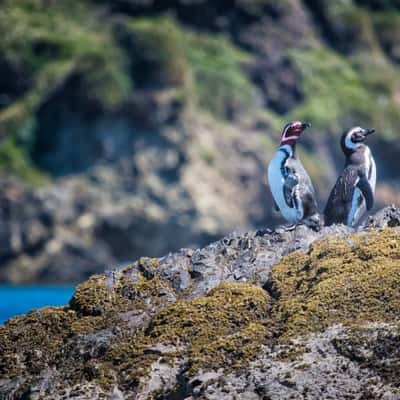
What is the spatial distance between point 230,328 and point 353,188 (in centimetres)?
430

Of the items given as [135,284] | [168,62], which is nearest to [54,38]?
[168,62]

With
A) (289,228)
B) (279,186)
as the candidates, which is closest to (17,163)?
(279,186)

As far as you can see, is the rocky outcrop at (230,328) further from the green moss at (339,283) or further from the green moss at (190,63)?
the green moss at (190,63)

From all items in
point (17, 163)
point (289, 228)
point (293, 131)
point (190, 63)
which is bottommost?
point (289, 228)

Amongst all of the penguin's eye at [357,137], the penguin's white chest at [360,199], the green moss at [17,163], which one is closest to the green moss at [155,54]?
the green moss at [17,163]

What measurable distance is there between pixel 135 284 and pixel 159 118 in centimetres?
4661

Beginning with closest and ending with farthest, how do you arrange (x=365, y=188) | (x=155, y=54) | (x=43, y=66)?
(x=365, y=188)
(x=43, y=66)
(x=155, y=54)

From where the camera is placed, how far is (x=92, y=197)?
5647 centimetres

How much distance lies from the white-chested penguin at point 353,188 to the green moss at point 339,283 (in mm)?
2333

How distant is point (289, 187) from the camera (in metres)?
15.8

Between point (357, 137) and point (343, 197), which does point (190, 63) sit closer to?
point (357, 137)

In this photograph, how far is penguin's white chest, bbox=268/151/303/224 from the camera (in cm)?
1584

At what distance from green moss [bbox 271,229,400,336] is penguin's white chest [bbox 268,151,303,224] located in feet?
8.49

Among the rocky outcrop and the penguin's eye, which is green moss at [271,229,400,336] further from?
the penguin's eye
